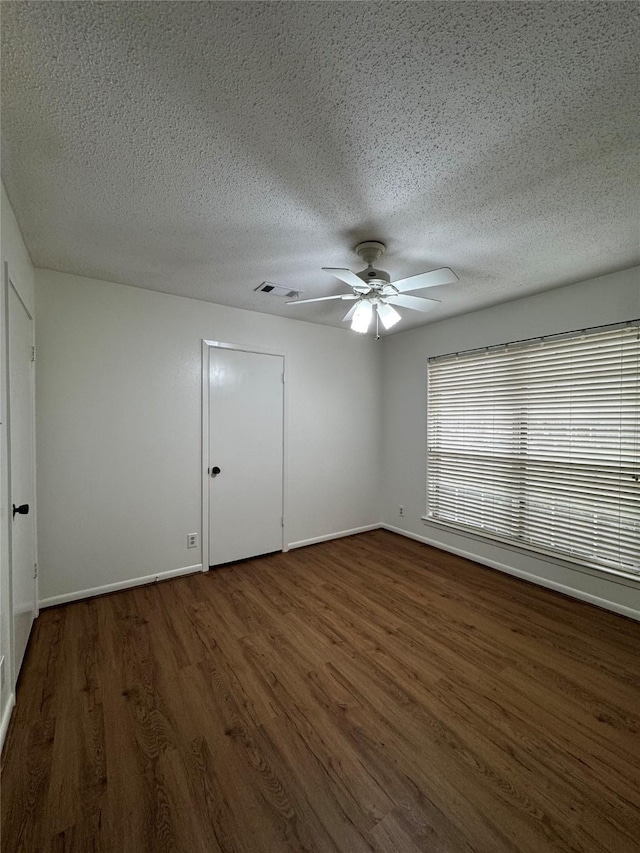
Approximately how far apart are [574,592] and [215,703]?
285 centimetres

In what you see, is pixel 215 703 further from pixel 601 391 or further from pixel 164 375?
pixel 601 391

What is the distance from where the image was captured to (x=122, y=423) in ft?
9.62

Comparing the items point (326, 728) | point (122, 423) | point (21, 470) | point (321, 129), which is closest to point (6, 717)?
point (21, 470)

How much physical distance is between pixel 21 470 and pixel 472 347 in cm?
386

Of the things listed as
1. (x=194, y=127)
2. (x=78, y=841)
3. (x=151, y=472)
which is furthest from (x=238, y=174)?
(x=78, y=841)

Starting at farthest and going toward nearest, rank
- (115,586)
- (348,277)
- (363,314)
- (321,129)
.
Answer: (115,586) → (363,314) → (348,277) → (321,129)

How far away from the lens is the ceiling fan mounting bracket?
215 cm

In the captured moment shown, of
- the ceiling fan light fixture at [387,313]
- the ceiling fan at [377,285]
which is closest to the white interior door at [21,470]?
the ceiling fan at [377,285]

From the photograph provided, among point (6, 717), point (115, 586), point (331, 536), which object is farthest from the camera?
point (331, 536)

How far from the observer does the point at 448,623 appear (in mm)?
2488

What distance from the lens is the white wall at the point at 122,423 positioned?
8.73 ft

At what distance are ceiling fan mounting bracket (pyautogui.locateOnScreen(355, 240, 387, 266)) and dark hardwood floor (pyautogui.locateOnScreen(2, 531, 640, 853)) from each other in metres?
2.50

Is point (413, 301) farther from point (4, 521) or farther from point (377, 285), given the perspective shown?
point (4, 521)

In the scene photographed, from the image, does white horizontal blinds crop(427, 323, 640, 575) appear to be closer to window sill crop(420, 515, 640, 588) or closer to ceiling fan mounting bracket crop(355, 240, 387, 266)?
window sill crop(420, 515, 640, 588)
